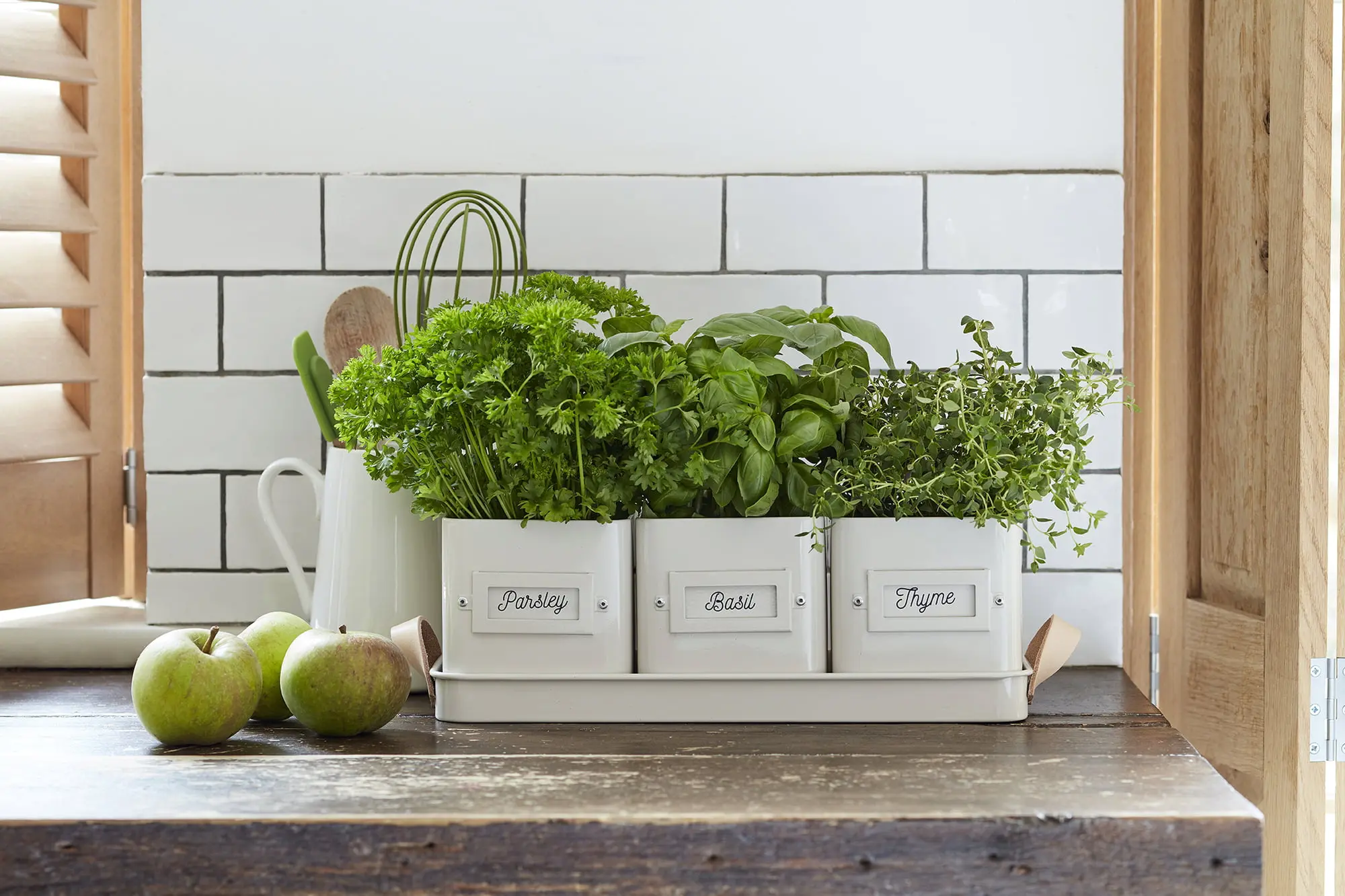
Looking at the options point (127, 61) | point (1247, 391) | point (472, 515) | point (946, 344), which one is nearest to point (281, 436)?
point (472, 515)

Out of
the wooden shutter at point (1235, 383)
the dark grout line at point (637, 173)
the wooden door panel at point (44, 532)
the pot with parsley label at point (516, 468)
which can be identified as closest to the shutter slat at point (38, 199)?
the dark grout line at point (637, 173)

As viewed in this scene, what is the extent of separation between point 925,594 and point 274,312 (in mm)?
746

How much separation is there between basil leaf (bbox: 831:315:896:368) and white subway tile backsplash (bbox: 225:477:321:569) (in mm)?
613

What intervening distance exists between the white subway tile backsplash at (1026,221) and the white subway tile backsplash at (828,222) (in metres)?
0.03

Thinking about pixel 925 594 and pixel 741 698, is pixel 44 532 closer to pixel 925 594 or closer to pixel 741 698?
pixel 741 698

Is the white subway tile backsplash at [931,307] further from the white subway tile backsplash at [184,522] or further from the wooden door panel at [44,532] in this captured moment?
the wooden door panel at [44,532]

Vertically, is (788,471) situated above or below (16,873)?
above

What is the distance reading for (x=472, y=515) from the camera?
35.6 inches

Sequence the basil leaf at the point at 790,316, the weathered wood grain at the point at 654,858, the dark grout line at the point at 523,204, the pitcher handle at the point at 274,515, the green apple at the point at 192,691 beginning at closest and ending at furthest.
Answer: the weathered wood grain at the point at 654,858, the green apple at the point at 192,691, the basil leaf at the point at 790,316, the pitcher handle at the point at 274,515, the dark grout line at the point at 523,204

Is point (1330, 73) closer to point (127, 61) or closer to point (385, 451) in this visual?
point (385, 451)

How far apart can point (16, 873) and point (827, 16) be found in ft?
3.40

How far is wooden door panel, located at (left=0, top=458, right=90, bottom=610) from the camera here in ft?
3.89

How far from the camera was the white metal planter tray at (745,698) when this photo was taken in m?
0.88

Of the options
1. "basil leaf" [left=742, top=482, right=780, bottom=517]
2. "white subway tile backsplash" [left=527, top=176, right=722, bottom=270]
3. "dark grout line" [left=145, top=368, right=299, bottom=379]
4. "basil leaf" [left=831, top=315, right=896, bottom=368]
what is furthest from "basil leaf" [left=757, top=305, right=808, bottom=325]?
"dark grout line" [left=145, top=368, right=299, bottom=379]
